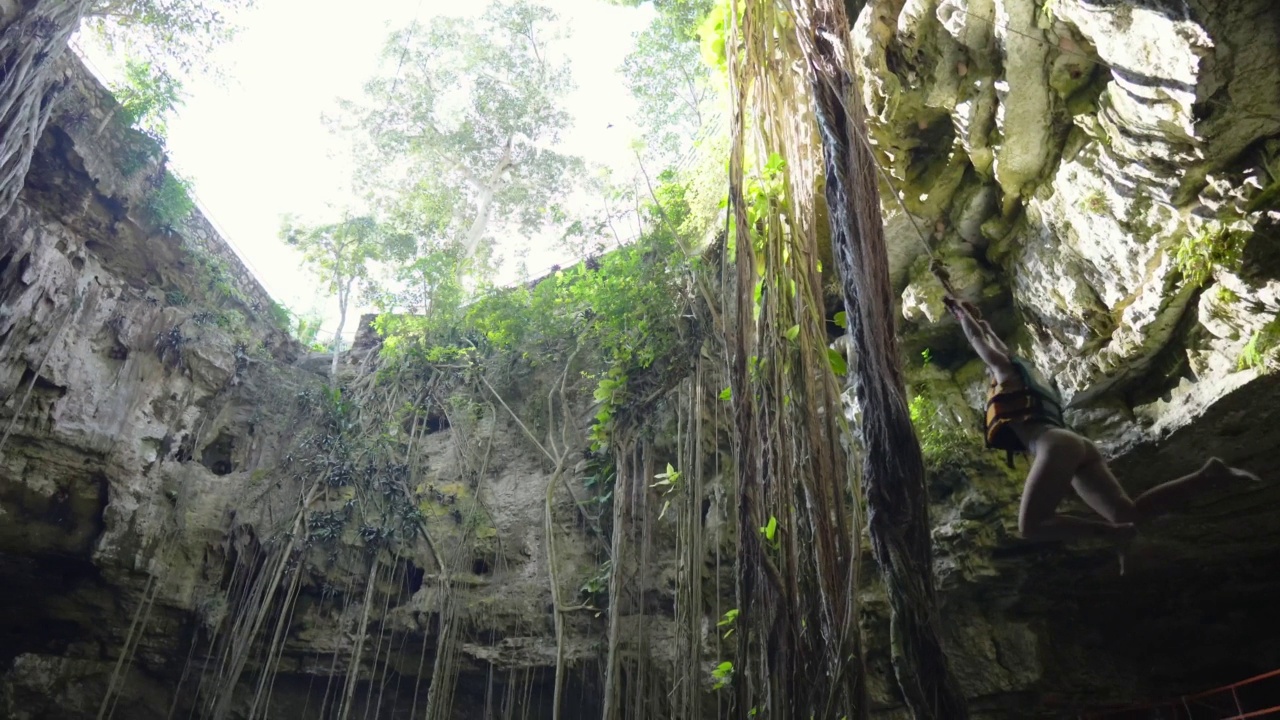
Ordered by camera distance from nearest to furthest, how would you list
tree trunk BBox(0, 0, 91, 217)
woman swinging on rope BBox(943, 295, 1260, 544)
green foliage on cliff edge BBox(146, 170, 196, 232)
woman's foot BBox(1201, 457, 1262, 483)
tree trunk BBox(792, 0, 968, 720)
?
tree trunk BBox(792, 0, 968, 720)
woman's foot BBox(1201, 457, 1262, 483)
woman swinging on rope BBox(943, 295, 1260, 544)
tree trunk BBox(0, 0, 91, 217)
green foliage on cliff edge BBox(146, 170, 196, 232)

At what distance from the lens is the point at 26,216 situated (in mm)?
5473

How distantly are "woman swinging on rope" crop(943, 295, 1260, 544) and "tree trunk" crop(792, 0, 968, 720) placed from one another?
2.08ft

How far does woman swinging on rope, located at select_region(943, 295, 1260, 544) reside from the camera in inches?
70.8

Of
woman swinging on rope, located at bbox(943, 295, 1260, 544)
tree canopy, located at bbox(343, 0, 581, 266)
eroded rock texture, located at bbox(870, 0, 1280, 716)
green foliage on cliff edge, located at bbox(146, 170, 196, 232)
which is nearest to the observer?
woman swinging on rope, located at bbox(943, 295, 1260, 544)

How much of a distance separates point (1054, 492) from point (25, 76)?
665 centimetres

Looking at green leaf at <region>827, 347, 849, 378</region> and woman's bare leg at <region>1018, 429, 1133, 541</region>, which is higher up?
green leaf at <region>827, 347, 849, 378</region>

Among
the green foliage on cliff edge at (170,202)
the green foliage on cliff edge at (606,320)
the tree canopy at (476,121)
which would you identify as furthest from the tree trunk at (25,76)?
the tree canopy at (476,121)

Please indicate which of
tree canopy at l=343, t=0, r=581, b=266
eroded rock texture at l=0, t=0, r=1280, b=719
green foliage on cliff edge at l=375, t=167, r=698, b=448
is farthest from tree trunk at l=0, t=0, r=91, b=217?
tree canopy at l=343, t=0, r=581, b=266

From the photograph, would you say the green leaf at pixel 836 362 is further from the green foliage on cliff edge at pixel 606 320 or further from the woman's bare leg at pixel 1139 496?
the green foliage on cliff edge at pixel 606 320

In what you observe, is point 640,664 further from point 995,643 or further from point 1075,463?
point 1075,463

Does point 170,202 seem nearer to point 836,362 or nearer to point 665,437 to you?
point 665,437

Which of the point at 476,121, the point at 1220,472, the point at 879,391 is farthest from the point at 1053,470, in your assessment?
the point at 476,121

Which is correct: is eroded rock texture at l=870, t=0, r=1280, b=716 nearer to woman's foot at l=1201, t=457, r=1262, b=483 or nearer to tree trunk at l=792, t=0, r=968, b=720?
woman's foot at l=1201, t=457, r=1262, b=483

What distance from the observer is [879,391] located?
145 cm
